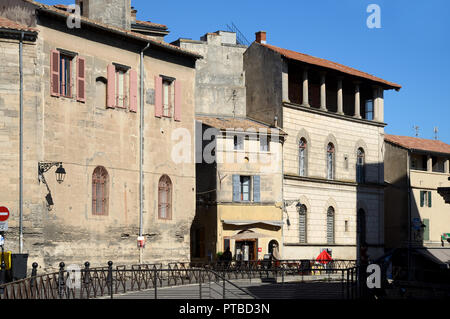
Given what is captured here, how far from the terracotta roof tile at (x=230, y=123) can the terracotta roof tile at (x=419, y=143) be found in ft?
45.4

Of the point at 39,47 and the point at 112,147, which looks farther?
the point at 112,147

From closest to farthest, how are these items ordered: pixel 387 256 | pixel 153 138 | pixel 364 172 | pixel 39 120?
pixel 387 256 < pixel 39 120 < pixel 153 138 < pixel 364 172

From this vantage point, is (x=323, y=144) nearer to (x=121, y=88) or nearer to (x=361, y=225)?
(x=361, y=225)

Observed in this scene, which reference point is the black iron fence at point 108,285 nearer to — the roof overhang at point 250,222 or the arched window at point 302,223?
the roof overhang at point 250,222

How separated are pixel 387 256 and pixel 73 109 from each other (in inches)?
616

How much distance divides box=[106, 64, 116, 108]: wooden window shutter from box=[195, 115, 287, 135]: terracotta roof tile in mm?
9748

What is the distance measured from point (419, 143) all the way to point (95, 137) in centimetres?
3227

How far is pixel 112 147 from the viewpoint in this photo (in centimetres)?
3675

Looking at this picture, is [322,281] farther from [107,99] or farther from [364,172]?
[364,172]

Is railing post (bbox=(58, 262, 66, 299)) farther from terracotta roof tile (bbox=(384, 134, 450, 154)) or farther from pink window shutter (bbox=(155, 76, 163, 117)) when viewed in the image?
terracotta roof tile (bbox=(384, 134, 450, 154))

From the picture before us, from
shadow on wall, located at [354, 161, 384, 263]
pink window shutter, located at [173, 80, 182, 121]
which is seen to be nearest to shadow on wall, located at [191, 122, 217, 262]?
pink window shutter, located at [173, 80, 182, 121]

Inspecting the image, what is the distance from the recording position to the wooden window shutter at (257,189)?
154ft

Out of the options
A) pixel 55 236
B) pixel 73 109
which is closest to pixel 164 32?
pixel 73 109

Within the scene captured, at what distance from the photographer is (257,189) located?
47.0 meters
